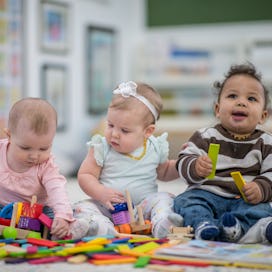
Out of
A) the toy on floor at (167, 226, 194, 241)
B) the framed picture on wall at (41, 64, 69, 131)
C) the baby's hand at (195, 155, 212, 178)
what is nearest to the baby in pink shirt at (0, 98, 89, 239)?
the toy on floor at (167, 226, 194, 241)

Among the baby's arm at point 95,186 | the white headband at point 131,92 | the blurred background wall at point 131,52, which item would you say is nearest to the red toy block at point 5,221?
the baby's arm at point 95,186

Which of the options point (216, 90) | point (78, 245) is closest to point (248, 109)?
point (216, 90)

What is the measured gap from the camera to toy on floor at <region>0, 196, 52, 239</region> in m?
1.60

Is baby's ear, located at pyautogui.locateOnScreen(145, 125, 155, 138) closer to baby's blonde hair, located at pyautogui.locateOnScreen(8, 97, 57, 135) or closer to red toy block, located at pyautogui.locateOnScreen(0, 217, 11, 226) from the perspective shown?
baby's blonde hair, located at pyautogui.locateOnScreen(8, 97, 57, 135)

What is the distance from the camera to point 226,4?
184 inches

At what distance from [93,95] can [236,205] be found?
2.91 meters

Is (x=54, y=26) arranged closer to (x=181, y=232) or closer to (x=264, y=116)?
(x=264, y=116)

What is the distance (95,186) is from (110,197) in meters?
0.06

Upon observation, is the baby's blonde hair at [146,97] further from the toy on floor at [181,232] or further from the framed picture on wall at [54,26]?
the framed picture on wall at [54,26]

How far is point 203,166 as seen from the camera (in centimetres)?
168

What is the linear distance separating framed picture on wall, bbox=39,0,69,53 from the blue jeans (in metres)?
2.51

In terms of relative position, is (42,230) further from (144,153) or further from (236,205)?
(236,205)

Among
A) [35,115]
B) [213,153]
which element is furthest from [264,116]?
[35,115]

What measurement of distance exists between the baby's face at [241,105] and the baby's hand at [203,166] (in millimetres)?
156
